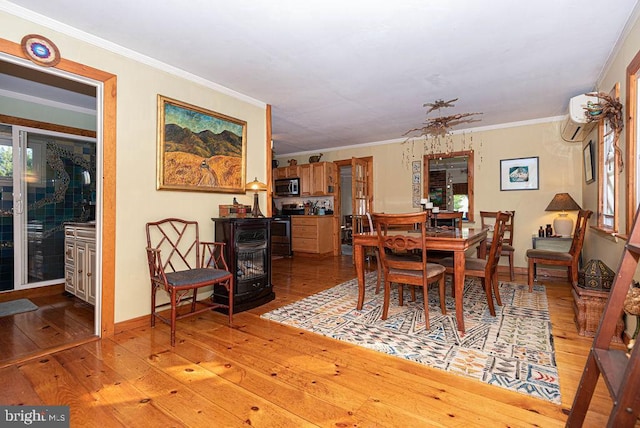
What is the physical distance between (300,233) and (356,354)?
15.3 ft

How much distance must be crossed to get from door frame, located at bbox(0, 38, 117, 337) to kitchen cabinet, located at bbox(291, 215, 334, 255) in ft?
14.0

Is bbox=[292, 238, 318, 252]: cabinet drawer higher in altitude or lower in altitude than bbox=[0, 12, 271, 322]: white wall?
lower

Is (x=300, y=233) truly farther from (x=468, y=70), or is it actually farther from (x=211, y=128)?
(x=468, y=70)

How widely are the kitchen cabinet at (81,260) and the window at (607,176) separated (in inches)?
188

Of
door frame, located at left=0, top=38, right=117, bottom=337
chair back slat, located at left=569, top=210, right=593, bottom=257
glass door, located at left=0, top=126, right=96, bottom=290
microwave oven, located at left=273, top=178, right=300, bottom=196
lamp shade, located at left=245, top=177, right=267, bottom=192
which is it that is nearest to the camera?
door frame, located at left=0, top=38, right=117, bottom=337

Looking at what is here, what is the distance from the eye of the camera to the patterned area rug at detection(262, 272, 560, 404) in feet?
6.22

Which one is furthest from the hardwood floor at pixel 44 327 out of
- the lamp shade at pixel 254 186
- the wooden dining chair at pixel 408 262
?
the wooden dining chair at pixel 408 262

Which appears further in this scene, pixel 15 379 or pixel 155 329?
pixel 155 329

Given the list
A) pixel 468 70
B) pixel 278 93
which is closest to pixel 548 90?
pixel 468 70

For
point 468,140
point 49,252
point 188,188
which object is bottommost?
point 49,252

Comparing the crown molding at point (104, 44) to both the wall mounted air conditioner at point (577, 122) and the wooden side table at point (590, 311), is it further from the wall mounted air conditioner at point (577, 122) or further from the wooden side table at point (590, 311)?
the wooden side table at point (590, 311)

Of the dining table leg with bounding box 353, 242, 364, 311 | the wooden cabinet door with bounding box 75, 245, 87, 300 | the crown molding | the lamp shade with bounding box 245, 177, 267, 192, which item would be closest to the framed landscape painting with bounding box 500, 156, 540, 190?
the dining table leg with bounding box 353, 242, 364, 311

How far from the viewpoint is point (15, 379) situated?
1838 mm

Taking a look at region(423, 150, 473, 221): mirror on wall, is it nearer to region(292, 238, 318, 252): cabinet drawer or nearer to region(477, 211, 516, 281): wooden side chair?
region(477, 211, 516, 281): wooden side chair
